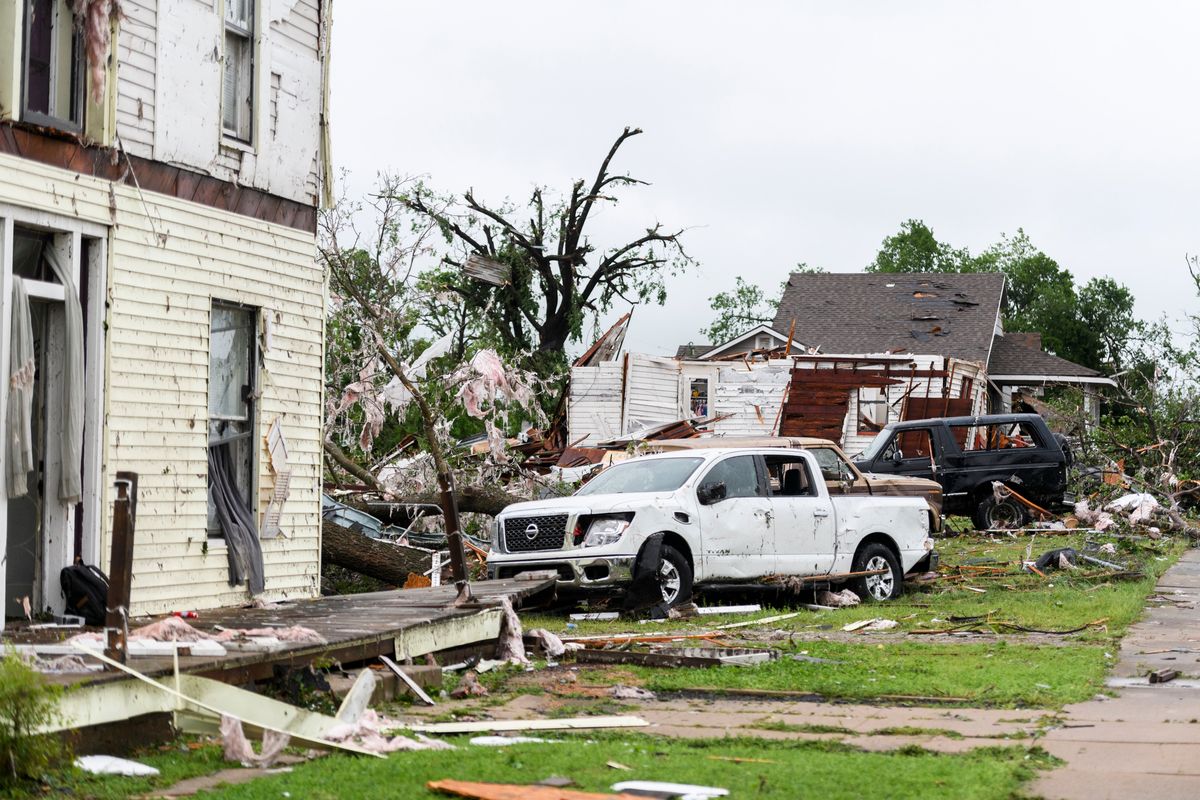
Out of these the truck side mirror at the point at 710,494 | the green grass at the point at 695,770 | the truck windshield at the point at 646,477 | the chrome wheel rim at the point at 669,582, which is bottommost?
the green grass at the point at 695,770

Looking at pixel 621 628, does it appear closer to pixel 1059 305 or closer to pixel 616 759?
pixel 616 759

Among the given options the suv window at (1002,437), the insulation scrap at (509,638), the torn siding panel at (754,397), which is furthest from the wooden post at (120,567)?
the torn siding panel at (754,397)

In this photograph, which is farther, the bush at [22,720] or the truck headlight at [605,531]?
the truck headlight at [605,531]

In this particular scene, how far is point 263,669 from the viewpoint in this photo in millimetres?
8484

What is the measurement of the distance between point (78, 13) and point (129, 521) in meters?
5.31

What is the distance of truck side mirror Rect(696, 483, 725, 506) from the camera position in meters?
15.3

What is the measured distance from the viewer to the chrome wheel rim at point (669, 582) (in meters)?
14.9

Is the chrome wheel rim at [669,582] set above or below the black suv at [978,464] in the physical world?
below

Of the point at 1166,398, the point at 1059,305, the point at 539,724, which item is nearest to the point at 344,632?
the point at 539,724

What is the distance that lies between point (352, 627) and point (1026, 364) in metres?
42.3

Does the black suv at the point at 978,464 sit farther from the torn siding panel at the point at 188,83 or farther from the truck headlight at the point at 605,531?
the torn siding panel at the point at 188,83

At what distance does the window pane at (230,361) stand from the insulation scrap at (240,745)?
5.77 metres

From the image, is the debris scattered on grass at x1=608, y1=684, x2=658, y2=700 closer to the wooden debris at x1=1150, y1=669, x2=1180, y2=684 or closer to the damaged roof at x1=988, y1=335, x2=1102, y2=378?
the wooden debris at x1=1150, y1=669, x2=1180, y2=684

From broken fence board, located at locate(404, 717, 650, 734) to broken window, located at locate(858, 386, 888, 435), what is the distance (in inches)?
1237
